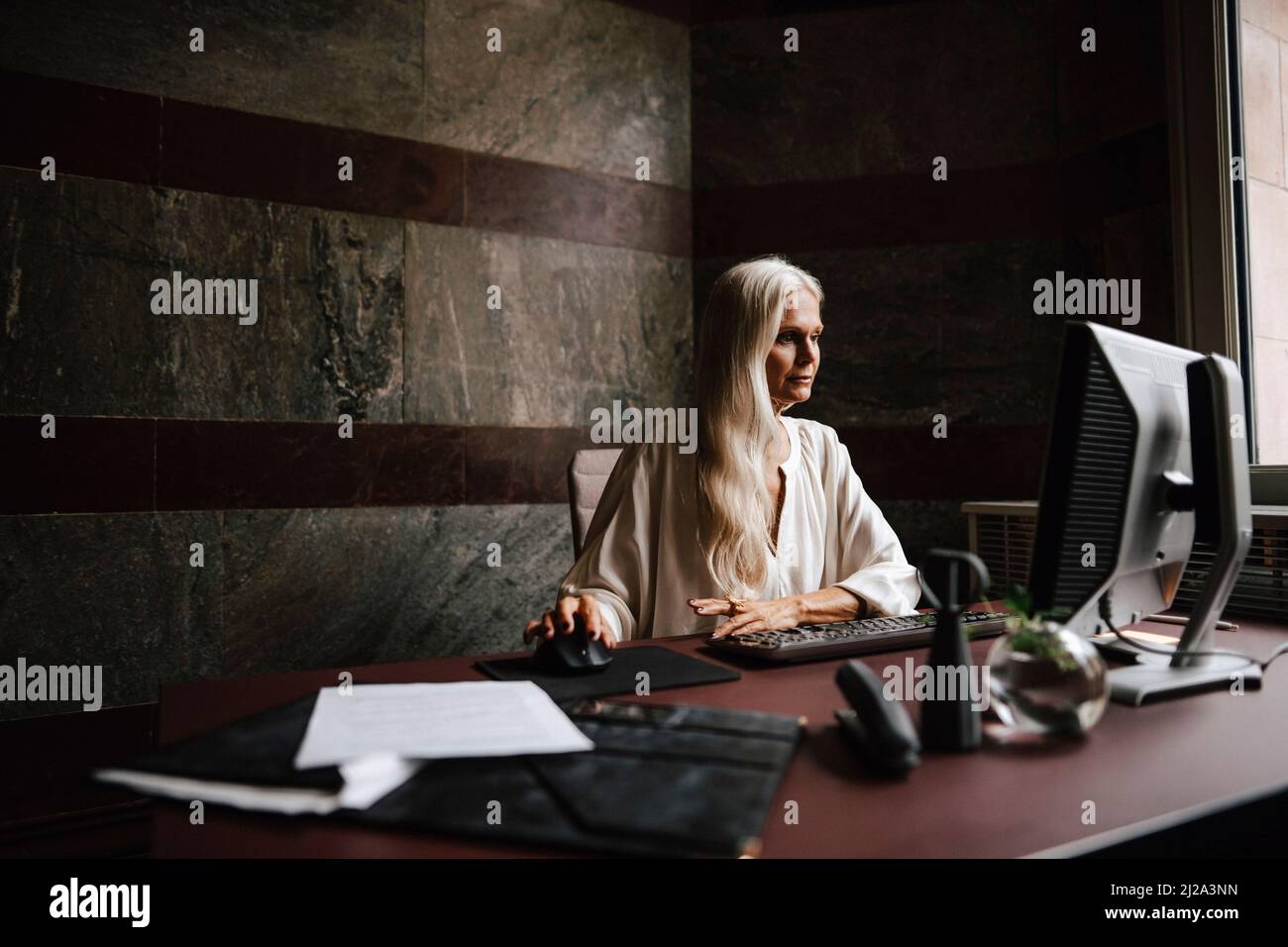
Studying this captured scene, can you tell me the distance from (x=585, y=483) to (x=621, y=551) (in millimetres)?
449

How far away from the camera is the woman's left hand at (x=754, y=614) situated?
61.2 inches

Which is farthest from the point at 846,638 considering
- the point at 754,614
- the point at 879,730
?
the point at 879,730

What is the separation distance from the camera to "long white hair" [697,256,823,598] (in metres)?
1.96

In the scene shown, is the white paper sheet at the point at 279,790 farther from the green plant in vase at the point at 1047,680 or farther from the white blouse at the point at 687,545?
the white blouse at the point at 687,545

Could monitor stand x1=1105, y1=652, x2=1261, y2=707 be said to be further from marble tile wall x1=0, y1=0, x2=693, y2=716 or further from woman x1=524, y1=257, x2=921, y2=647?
marble tile wall x1=0, y1=0, x2=693, y2=716

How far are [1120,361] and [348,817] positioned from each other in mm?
1131

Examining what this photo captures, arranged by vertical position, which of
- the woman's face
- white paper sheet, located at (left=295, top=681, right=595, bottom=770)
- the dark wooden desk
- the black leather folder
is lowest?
the dark wooden desk

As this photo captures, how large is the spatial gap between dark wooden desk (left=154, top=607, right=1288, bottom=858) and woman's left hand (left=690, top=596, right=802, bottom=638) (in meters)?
0.29

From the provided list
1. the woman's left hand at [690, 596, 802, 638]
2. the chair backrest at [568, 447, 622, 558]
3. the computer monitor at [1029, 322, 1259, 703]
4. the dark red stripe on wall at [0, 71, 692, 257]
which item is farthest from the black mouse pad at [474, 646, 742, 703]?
the dark red stripe on wall at [0, 71, 692, 257]

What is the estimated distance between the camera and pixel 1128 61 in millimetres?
2996

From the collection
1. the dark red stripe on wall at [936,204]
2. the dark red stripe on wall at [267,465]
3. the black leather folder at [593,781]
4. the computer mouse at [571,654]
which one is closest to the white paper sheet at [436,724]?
the black leather folder at [593,781]

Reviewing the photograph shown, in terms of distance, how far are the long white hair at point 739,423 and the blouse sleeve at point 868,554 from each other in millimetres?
220

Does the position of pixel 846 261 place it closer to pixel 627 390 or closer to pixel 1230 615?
pixel 627 390
